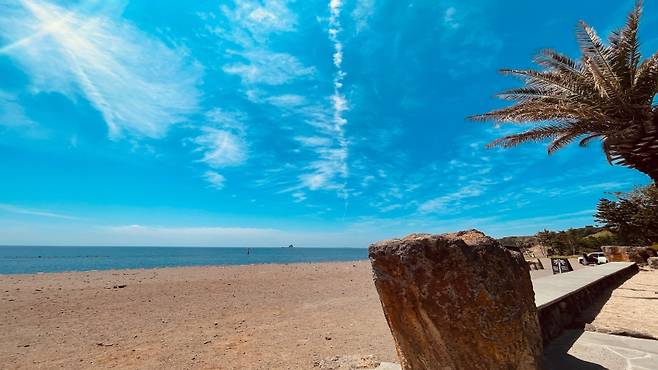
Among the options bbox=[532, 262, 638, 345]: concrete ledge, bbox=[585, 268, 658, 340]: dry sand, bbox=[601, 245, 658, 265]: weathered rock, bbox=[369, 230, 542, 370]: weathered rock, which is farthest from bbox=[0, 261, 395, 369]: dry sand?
bbox=[601, 245, 658, 265]: weathered rock

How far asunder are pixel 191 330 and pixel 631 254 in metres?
15.7

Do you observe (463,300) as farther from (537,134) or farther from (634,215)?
(634,215)

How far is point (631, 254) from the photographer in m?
12.7

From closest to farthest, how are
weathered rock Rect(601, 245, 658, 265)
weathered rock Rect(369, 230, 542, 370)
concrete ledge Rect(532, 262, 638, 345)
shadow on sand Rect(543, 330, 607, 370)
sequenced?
1. weathered rock Rect(369, 230, 542, 370)
2. shadow on sand Rect(543, 330, 607, 370)
3. concrete ledge Rect(532, 262, 638, 345)
4. weathered rock Rect(601, 245, 658, 265)

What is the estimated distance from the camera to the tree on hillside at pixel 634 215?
63.3ft

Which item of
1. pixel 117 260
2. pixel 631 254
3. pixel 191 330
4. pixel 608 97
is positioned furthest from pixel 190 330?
pixel 117 260

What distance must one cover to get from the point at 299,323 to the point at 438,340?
634cm

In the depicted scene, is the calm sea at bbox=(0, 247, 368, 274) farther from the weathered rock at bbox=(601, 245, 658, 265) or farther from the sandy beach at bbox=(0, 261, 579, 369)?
the weathered rock at bbox=(601, 245, 658, 265)

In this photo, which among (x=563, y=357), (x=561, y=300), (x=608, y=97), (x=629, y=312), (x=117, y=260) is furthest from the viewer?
(x=117, y=260)

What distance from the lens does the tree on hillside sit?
1930cm

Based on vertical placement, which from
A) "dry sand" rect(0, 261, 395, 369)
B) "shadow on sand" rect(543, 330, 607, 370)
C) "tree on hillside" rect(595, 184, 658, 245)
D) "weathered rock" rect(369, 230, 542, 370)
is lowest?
"dry sand" rect(0, 261, 395, 369)

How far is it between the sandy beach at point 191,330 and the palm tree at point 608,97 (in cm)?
652

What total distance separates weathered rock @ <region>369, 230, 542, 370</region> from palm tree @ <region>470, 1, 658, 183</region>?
6.99 meters

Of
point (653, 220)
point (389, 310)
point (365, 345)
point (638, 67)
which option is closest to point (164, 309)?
point (365, 345)
